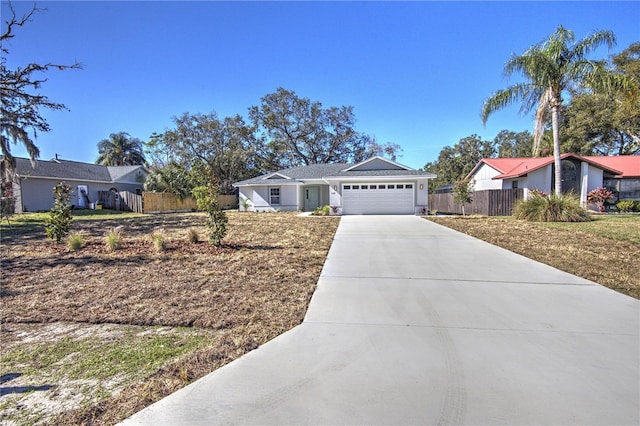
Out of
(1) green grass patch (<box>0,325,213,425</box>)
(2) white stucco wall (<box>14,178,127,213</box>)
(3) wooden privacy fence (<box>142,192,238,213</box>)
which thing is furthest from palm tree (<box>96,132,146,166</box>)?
(1) green grass patch (<box>0,325,213,425</box>)

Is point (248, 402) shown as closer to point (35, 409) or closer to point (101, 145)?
point (35, 409)

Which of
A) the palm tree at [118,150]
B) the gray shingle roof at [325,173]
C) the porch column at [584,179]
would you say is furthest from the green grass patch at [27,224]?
the porch column at [584,179]

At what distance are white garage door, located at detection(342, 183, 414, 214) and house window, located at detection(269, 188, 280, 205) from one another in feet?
22.6

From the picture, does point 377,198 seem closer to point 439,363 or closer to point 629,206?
point 629,206

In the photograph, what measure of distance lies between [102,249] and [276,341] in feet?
23.5

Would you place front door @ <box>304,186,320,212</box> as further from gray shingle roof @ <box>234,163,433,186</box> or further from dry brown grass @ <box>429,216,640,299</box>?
dry brown grass @ <box>429,216,640,299</box>

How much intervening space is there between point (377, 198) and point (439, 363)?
18.2 metres

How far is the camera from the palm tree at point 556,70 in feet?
45.9

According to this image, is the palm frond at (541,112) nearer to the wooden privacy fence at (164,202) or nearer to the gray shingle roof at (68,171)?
the wooden privacy fence at (164,202)

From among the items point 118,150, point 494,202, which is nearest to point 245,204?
point 494,202

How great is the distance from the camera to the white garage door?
2050 cm

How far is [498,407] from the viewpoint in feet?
7.57

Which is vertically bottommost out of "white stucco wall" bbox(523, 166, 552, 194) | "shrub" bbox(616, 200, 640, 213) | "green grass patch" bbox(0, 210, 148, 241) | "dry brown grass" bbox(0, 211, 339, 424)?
"dry brown grass" bbox(0, 211, 339, 424)

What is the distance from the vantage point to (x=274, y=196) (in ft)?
84.4
